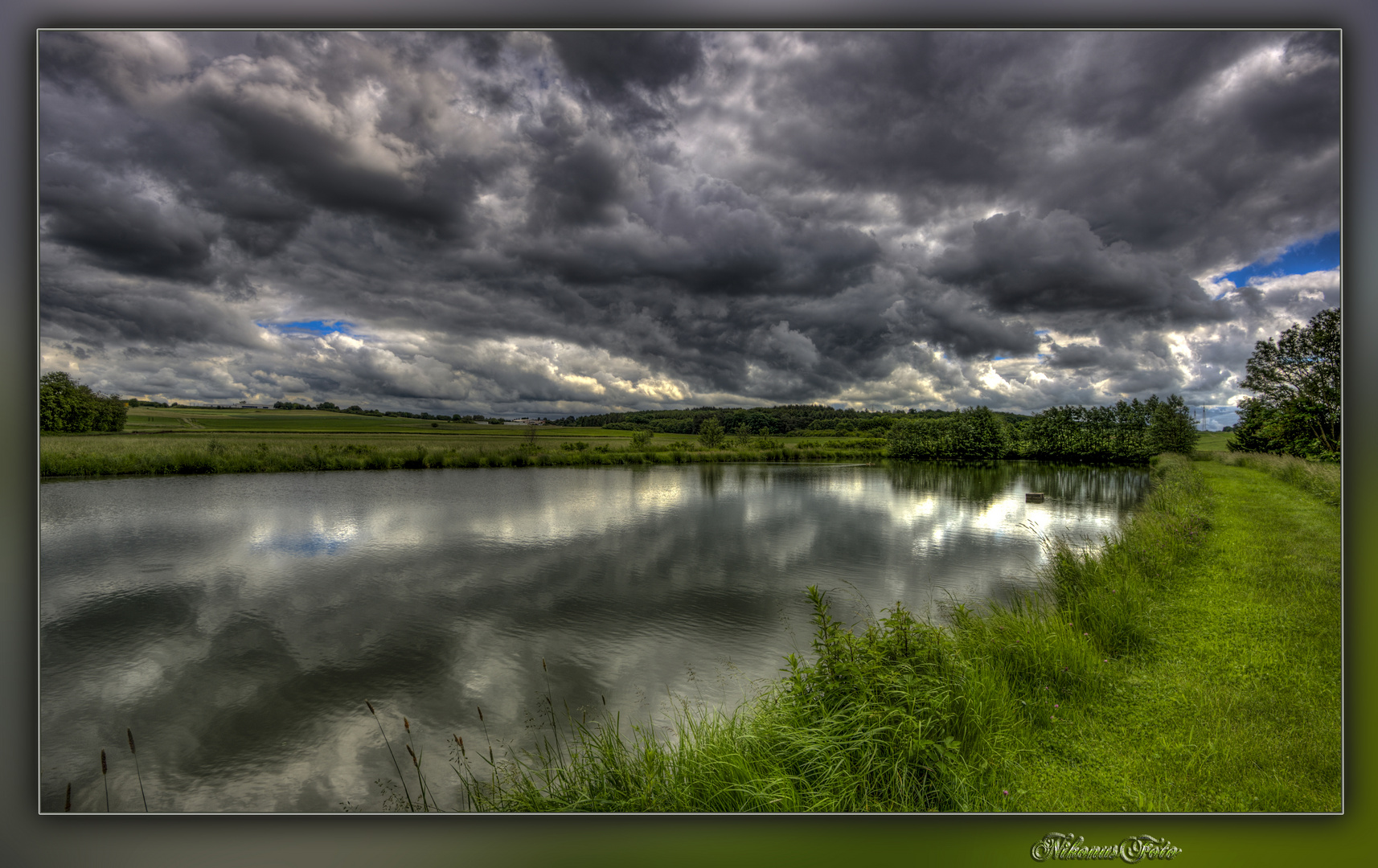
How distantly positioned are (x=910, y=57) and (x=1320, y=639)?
246 inches

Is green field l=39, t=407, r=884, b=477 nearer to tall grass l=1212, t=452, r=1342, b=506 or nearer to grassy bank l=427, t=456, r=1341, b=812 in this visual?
grassy bank l=427, t=456, r=1341, b=812

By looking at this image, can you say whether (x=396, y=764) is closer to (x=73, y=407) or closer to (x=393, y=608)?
(x=393, y=608)

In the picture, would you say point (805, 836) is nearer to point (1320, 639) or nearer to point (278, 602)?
point (1320, 639)

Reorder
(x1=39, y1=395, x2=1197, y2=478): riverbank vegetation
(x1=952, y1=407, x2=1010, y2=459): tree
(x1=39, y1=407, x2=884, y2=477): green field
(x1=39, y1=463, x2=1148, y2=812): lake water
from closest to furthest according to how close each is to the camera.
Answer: (x1=39, y1=463, x2=1148, y2=812): lake water, (x1=39, y1=407, x2=884, y2=477): green field, (x1=39, y1=395, x2=1197, y2=478): riverbank vegetation, (x1=952, y1=407, x2=1010, y2=459): tree

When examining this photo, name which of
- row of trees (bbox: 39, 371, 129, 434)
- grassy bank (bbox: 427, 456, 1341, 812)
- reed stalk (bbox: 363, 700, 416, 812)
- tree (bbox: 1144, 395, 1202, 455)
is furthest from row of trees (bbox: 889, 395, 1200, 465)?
row of trees (bbox: 39, 371, 129, 434)

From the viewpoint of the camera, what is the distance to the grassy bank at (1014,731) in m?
2.75

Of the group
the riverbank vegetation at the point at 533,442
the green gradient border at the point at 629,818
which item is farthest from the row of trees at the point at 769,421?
the green gradient border at the point at 629,818

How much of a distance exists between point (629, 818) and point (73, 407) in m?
7.01

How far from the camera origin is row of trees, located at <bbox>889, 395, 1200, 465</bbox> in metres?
10.7

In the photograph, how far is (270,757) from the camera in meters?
4.40

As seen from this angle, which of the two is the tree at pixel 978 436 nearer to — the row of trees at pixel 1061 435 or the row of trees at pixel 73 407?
the row of trees at pixel 1061 435

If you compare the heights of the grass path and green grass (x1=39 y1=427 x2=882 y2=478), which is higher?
green grass (x1=39 y1=427 x2=882 y2=478)

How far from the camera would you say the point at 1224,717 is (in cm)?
312

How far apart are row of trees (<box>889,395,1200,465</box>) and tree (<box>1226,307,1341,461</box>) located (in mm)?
2905
